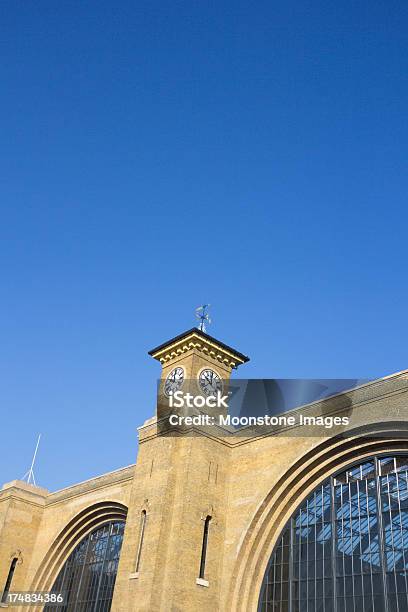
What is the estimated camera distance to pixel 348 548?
73.5 ft

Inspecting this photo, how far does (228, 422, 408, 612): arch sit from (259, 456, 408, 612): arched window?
0.96 feet

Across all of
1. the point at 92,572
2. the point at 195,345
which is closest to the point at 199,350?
the point at 195,345

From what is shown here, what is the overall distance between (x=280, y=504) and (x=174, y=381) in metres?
7.25

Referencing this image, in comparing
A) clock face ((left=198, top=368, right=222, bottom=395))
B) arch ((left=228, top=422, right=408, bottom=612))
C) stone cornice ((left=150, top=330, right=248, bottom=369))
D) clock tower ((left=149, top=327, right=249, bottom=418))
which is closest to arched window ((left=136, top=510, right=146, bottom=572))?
arch ((left=228, top=422, right=408, bottom=612))

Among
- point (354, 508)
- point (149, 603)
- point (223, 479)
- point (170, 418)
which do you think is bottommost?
point (149, 603)

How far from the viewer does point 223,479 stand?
1068 inches

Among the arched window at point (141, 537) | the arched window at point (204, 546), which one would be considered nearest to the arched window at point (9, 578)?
the arched window at point (141, 537)

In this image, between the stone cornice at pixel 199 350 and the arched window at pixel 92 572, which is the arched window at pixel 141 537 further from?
the arched window at pixel 92 572

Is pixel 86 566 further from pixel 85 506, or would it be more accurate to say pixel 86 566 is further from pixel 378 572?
pixel 378 572

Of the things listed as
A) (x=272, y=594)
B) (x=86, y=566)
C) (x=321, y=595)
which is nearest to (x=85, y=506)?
(x=86, y=566)

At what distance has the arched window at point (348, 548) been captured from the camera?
2102 centimetres

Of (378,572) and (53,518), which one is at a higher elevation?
(53,518)

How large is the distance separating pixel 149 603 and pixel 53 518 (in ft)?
54.6

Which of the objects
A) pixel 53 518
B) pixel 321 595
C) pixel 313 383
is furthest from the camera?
pixel 53 518
